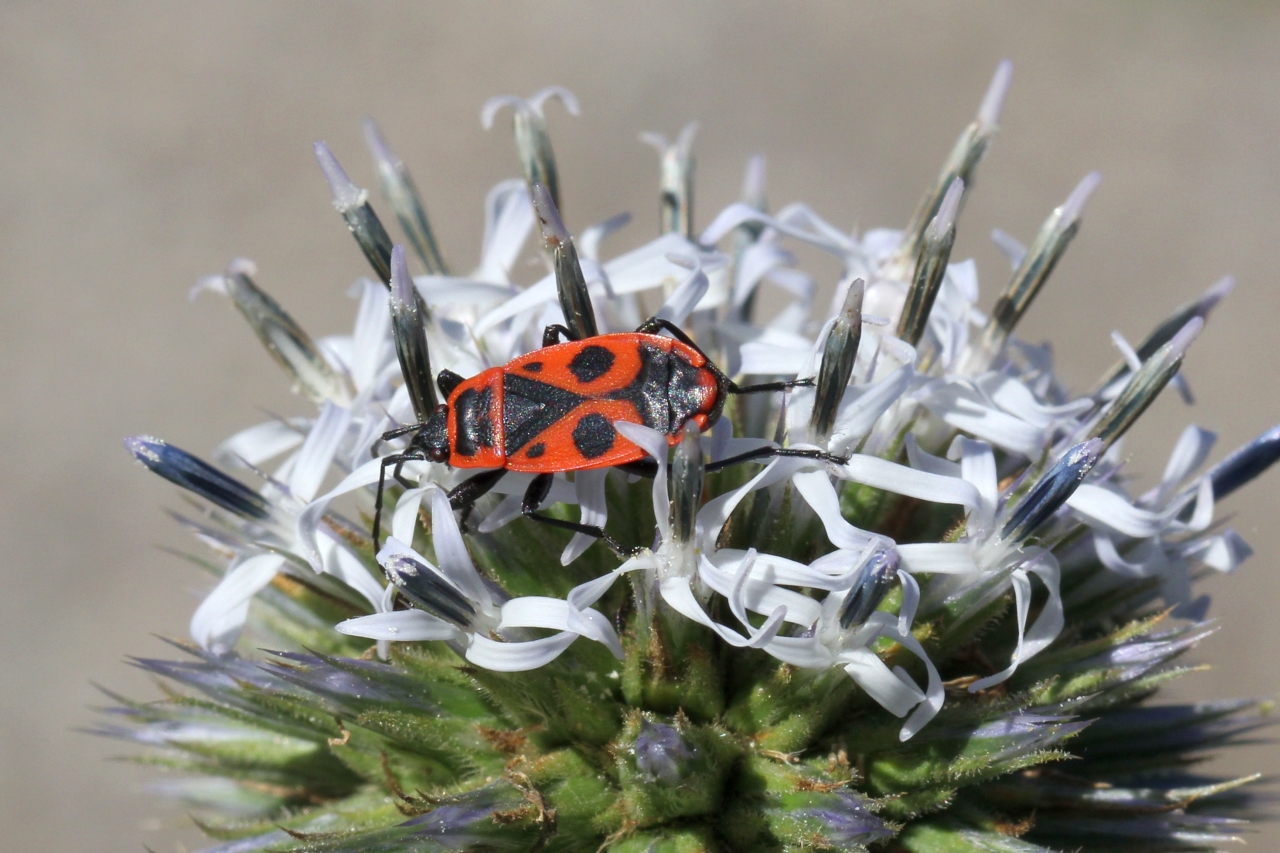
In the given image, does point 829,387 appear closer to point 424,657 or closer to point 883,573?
point 883,573

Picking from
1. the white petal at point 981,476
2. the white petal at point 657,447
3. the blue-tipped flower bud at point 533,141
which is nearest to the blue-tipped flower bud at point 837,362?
the white petal at point 981,476

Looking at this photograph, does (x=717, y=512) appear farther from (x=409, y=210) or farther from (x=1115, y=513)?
(x=409, y=210)

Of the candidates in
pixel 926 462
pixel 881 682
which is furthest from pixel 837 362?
pixel 881 682

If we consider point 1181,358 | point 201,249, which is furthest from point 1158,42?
point 1181,358

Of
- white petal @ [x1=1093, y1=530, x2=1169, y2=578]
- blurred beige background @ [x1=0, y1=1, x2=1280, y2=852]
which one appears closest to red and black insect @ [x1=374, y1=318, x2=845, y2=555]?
white petal @ [x1=1093, y1=530, x2=1169, y2=578]

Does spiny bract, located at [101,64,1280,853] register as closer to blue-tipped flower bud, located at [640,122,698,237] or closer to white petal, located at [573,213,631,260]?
white petal, located at [573,213,631,260]
